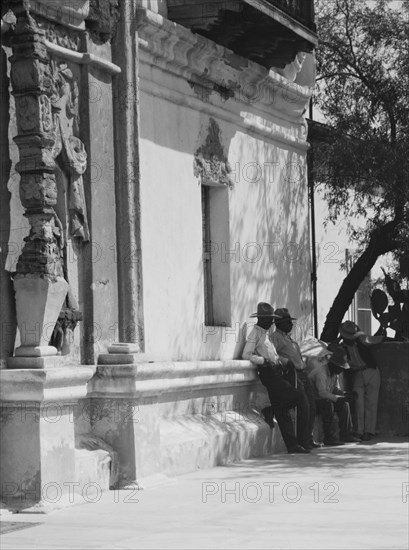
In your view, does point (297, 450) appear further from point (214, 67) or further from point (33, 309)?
point (33, 309)

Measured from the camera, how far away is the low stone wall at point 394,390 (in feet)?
59.6

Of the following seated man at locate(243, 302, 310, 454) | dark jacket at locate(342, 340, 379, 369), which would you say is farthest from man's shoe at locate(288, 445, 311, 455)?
dark jacket at locate(342, 340, 379, 369)

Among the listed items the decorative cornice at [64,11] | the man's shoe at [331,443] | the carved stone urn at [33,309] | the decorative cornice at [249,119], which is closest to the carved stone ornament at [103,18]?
the decorative cornice at [64,11]

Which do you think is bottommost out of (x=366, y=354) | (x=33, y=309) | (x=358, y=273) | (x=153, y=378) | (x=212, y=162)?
(x=153, y=378)

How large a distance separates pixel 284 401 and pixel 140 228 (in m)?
3.42

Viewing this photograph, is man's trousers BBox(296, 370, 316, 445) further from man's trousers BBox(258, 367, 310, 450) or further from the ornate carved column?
the ornate carved column

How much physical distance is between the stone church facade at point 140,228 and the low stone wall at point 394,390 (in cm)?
129

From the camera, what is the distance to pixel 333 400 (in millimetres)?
16797

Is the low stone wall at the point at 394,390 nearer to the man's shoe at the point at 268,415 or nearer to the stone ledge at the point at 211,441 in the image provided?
the stone ledge at the point at 211,441

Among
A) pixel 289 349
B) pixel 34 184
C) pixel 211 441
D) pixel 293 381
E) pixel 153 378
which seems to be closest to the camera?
pixel 34 184

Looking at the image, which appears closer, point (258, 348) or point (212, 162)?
point (212, 162)

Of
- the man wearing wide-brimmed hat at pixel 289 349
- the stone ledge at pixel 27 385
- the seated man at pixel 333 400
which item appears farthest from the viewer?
the seated man at pixel 333 400

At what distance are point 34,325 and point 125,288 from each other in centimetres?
179

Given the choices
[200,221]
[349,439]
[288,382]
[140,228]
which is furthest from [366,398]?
[140,228]
